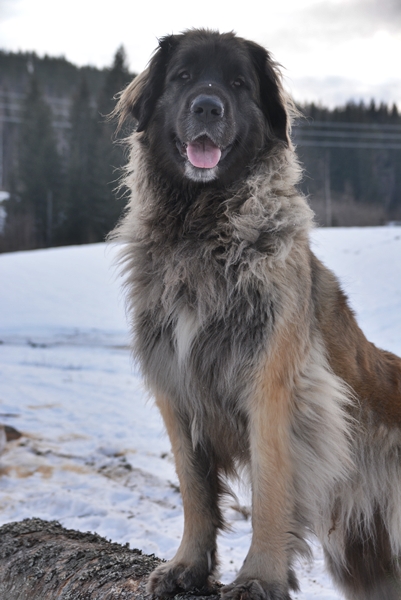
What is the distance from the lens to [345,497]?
2658 mm

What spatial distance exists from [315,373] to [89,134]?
3468 cm

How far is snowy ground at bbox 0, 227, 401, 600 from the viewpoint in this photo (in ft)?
12.8

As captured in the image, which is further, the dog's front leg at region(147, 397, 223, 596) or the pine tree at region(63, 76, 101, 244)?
the pine tree at region(63, 76, 101, 244)

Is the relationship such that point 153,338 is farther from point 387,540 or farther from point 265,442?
point 387,540

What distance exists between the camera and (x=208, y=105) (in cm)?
254

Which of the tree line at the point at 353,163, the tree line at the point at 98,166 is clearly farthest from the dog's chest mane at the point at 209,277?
the tree line at the point at 353,163

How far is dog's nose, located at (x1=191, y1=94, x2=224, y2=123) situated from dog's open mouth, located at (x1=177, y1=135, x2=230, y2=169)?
100 mm

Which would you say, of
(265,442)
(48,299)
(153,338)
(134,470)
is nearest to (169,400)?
(153,338)

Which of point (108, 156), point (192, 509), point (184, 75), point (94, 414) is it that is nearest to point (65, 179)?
point (108, 156)

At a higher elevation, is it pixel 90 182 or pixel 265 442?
pixel 90 182

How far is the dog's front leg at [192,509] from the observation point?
2.37m

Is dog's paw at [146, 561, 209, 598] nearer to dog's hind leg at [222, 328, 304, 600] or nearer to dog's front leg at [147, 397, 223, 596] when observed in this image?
dog's front leg at [147, 397, 223, 596]

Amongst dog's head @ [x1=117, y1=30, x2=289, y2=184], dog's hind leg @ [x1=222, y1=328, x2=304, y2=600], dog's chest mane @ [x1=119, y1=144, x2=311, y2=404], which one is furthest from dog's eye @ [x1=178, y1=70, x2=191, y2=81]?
dog's hind leg @ [x1=222, y1=328, x2=304, y2=600]

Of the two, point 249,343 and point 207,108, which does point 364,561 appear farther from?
point 207,108
